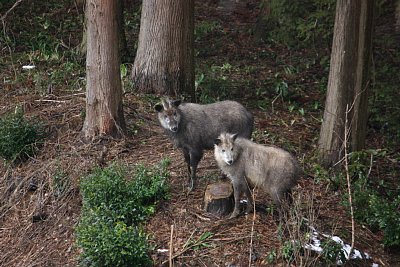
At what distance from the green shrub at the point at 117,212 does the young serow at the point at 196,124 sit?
445 millimetres

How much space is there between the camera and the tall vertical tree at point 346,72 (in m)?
10.3

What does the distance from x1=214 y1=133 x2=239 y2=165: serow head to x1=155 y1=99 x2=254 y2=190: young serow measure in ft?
3.18

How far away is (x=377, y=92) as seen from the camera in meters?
13.7

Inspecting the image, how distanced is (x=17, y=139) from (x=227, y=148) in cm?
403

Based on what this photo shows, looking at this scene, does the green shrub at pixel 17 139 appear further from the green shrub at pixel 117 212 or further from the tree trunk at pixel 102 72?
the green shrub at pixel 117 212

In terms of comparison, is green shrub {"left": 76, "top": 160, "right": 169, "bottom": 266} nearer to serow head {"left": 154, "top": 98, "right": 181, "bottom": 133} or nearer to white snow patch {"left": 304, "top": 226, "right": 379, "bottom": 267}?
serow head {"left": 154, "top": 98, "right": 181, "bottom": 133}

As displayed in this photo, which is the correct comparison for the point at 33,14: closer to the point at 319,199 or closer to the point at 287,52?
the point at 287,52

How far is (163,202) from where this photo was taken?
8750 millimetres

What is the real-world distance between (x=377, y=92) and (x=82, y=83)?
602cm

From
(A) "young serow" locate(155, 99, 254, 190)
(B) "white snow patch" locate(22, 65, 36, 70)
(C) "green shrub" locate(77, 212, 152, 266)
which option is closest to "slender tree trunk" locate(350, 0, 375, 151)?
(A) "young serow" locate(155, 99, 254, 190)

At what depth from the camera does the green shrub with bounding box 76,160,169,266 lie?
24.3 ft

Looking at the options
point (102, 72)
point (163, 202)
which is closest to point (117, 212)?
point (163, 202)

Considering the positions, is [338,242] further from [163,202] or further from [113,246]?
[113,246]

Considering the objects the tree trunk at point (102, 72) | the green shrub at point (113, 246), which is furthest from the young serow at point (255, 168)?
the tree trunk at point (102, 72)
